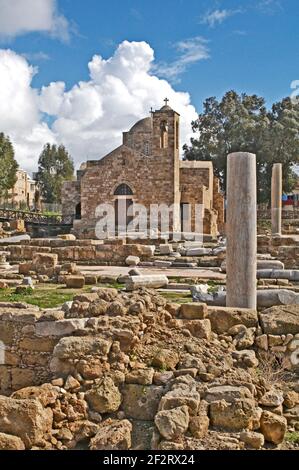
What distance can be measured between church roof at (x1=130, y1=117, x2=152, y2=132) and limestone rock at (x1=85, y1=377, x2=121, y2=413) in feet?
117

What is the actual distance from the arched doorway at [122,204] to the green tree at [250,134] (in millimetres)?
15033

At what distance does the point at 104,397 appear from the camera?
19.1 feet

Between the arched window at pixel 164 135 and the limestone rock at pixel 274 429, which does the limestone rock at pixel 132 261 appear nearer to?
the limestone rock at pixel 274 429

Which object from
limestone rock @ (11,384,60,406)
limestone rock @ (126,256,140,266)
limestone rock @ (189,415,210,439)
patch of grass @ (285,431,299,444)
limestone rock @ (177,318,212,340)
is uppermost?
limestone rock @ (126,256,140,266)

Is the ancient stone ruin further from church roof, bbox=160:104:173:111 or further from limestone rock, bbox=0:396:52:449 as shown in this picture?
church roof, bbox=160:104:173:111

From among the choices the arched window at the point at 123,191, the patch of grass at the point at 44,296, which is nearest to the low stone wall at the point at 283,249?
the patch of grass at the point at 44,296

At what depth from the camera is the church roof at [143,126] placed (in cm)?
4022

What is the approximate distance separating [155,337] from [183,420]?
1687mm

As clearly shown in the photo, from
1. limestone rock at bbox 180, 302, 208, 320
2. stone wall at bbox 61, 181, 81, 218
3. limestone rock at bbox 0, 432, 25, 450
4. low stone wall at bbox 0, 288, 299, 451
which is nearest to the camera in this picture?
limestone rock at bbox 0, 432, 25, 450

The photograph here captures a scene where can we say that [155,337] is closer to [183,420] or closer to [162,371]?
[162,371]

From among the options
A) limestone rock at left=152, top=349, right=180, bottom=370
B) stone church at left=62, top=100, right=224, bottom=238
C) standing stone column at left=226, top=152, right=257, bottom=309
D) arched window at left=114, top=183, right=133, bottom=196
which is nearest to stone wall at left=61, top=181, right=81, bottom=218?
stone church at left=62, top=100, right=224, bottom=238

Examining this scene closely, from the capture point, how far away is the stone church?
3131 cm

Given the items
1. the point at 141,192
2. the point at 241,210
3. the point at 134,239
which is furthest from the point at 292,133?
the point at 241,210

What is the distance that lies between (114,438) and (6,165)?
157 ft
